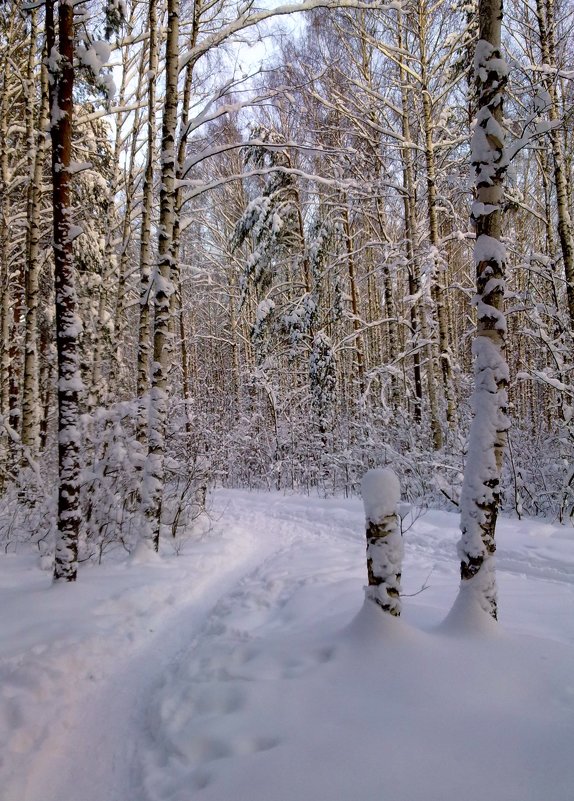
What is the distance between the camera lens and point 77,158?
32.6 ft

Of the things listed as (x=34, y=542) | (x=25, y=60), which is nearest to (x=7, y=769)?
(x=34, y=542)

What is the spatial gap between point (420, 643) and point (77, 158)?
1115 centimetres

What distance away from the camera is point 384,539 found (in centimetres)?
274

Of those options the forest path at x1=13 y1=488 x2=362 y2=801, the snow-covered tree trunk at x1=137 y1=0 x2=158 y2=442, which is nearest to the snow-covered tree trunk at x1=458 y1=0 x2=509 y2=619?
the forest path at x1=13 y1=488 x2=362 y2=801

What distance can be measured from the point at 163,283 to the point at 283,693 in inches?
181

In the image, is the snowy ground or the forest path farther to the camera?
the forest path

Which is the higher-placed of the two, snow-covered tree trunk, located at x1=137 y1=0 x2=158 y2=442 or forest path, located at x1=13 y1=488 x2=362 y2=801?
snow-covered tree trunk, located at x1=137 y1=0 x2=158 y2=442

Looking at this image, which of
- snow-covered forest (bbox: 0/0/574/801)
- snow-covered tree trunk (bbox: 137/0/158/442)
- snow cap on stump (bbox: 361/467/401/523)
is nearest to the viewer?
snow-covered forest (bbox: 0/0/574/801)

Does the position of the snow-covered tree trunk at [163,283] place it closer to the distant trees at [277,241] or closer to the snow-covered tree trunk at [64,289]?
the distant trees at [277,241]

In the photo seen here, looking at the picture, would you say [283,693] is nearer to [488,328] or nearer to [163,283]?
[488,328]

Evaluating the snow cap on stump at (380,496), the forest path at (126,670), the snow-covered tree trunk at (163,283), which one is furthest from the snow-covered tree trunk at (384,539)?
the snow-covered tree trunk at (163,283)

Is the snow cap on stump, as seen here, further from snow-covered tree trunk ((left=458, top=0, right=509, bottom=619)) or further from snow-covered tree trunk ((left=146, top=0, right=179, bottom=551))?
snow-covered tree trunk ((left=146, top=0, right=179, bottom=551))

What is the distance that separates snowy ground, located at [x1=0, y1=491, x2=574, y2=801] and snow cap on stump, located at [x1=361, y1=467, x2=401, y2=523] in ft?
2.04

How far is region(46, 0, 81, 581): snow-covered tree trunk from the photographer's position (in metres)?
4.31
